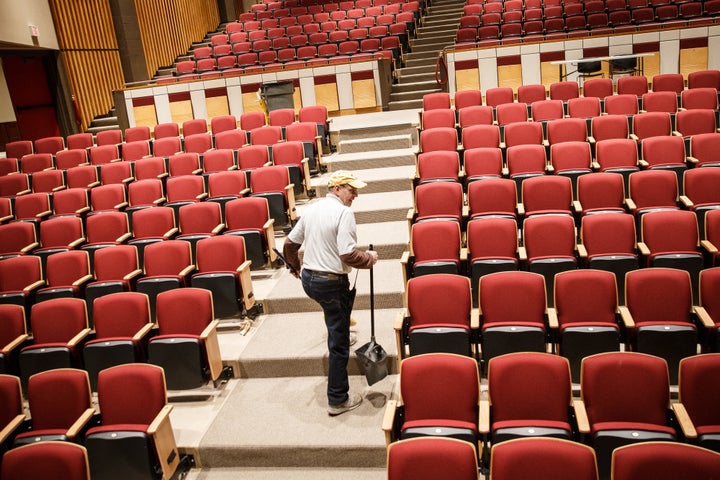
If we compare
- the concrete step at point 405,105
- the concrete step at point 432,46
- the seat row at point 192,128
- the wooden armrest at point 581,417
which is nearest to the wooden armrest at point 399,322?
the wooden armrest at point 581,417

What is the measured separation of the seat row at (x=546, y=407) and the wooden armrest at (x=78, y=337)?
1.17m

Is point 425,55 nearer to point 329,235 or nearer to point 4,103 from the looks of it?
point 4,103

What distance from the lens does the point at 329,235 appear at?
171 centimetres

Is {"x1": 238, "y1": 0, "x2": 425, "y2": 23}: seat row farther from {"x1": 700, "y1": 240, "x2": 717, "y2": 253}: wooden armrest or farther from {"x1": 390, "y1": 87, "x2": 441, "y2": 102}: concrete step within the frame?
{"x1": 700, "y1": 240, "x2": 717, "y2": 253}: wooden armrest

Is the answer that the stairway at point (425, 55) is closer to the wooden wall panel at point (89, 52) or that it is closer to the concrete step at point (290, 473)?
the wooden wall panel at point (89, 52)

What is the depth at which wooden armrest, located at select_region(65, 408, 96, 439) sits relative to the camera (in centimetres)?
163

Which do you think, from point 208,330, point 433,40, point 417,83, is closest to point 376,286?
point 208,330

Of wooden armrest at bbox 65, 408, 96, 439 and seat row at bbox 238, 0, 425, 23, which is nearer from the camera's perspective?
wooden armrest at bbox 65, 408, 96, 439

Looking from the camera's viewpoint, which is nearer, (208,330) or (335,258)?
(335,258)

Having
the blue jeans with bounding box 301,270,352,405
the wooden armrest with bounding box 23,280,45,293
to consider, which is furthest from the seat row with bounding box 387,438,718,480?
the wooden armrest with bounding box 23,280,45,293

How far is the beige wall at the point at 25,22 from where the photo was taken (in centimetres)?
461

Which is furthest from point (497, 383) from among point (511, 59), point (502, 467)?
point (511, 59)

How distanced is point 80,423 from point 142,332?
1.38 feet

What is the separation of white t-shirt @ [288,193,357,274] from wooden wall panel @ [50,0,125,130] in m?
4.51
